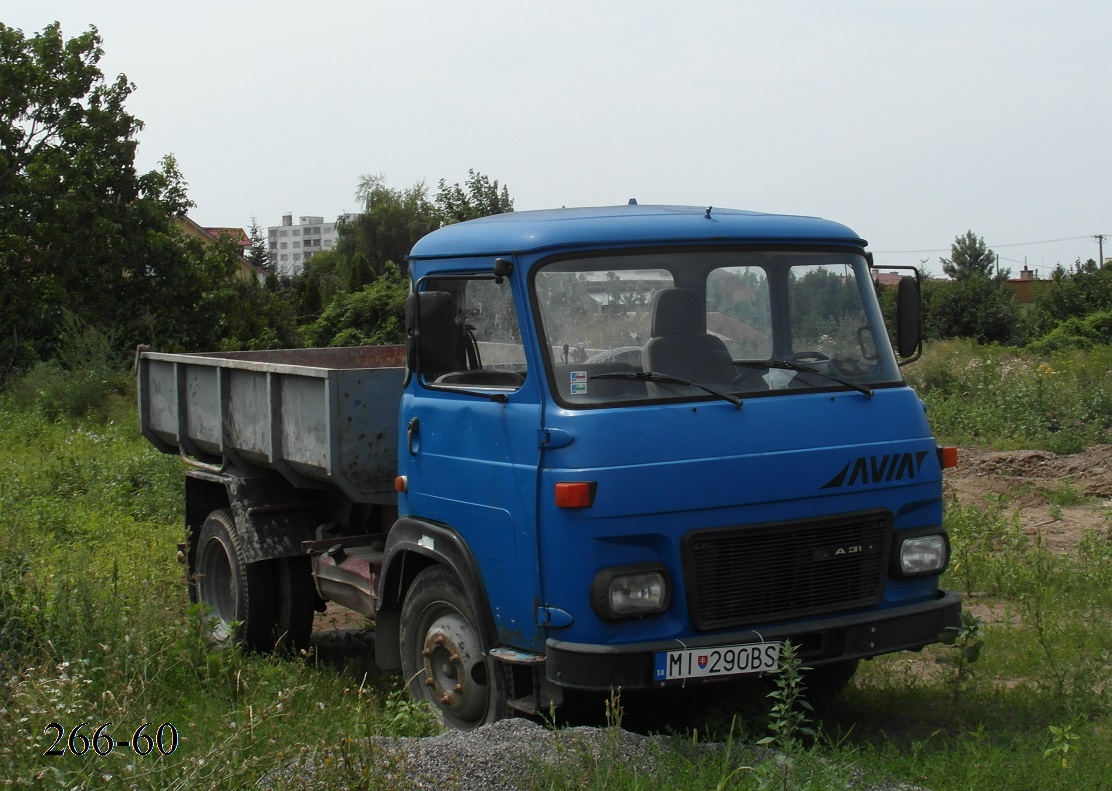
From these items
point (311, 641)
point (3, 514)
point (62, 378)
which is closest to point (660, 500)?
point (311, 641)

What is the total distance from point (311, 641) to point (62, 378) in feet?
48.8

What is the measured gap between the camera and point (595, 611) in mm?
4445

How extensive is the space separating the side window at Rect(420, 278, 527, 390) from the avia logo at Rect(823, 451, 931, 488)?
133 centimetres

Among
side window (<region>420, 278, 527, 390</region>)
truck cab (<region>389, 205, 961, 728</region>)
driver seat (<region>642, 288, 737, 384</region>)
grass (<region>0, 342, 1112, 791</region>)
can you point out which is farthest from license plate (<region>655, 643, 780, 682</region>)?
side window (<region>420, 278, 527, 390</region>)

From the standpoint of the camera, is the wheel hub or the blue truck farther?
the wheel hub

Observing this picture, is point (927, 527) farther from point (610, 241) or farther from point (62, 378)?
point (62, 378)

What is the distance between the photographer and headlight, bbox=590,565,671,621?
443cm

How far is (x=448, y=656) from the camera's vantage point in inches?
207

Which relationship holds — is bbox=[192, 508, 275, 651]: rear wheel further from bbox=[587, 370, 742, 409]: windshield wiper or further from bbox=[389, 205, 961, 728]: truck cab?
Answer: bbox=[587, 370, 742, 409]: windshield wiper

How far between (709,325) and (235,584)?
12.2ft

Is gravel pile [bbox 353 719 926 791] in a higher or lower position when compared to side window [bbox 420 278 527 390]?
lower

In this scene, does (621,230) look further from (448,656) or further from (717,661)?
(448,656)

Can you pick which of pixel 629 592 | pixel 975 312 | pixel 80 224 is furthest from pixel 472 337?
pixel 975 312

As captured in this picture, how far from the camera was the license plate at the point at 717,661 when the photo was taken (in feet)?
14.6
